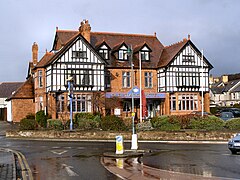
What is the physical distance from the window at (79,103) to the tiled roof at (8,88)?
40495 mm

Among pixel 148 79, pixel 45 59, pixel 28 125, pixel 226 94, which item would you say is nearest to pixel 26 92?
pixel 45 59

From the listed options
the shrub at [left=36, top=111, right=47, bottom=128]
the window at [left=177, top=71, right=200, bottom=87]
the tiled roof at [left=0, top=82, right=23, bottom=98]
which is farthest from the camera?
the tiled roof at [left=0, top=82, right=23, bottom=98]

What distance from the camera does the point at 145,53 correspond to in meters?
49.6

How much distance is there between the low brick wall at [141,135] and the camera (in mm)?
29812

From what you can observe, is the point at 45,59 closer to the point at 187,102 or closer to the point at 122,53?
the point at 122,53

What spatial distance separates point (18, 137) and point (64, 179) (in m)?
23.4

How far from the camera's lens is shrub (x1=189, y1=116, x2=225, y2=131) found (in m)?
32.0

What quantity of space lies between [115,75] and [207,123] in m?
18.3

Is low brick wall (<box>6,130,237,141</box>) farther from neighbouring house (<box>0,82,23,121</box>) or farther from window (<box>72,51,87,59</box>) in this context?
neighbouring house (<box>0,82,23,121</box>)

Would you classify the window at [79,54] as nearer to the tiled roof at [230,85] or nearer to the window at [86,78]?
the window at [86,78]

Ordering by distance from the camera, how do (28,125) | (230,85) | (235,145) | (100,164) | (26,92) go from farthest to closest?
1. (230,85)
2. (26,92)
3. (28,125)
4. (235,145)
5. (100,164)

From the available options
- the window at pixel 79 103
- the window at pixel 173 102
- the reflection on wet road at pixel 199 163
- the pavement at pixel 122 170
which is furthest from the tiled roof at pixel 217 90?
the pavement at pixel 122 170

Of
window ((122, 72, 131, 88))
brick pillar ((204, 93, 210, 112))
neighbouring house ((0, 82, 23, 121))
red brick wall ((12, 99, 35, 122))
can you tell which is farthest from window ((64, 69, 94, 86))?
neighbouring house ((0, 82, 23, 121))

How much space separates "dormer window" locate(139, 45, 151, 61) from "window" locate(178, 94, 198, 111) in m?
6.48
